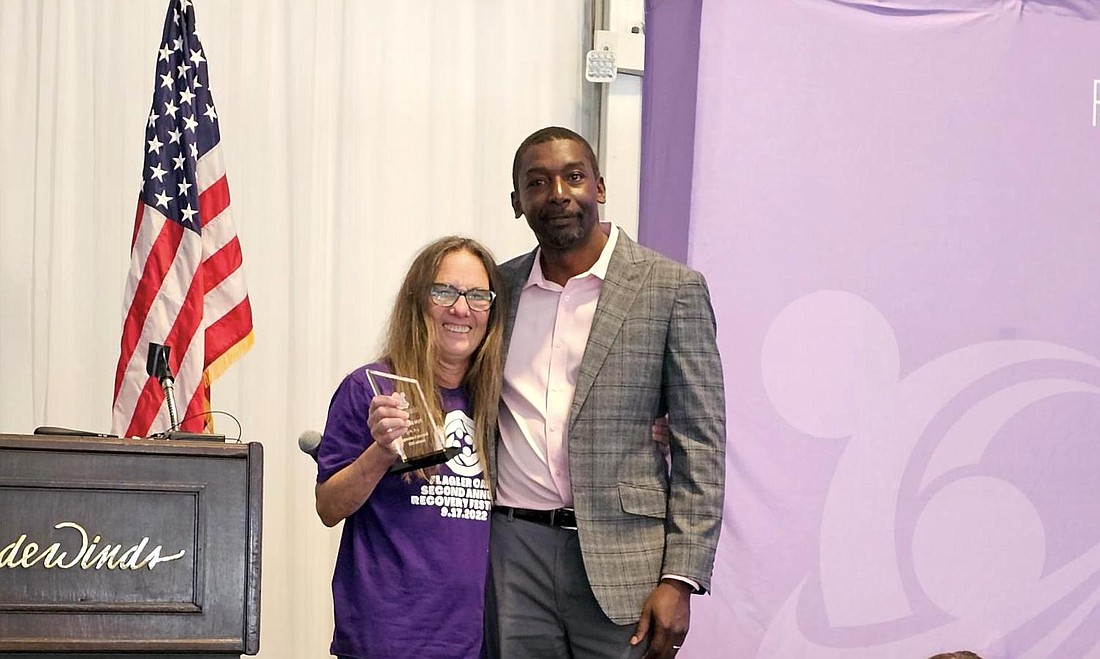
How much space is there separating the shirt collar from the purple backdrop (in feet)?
3.73

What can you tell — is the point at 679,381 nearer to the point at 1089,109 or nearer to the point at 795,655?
the point at 795,655

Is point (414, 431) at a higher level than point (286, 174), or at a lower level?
lower

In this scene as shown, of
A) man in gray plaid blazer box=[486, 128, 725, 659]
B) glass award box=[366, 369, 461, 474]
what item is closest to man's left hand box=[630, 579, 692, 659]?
man in gray plaid blazer box=[486, 128, 725, 659]

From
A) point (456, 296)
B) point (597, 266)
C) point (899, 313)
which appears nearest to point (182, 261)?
point (456, 296)

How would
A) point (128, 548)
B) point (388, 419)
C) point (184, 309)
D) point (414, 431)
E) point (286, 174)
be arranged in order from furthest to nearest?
point (286, 174)
point (184, 309)
point (414, 431)
point (388, 419)
point (128, 548)

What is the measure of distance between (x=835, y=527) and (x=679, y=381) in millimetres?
1569

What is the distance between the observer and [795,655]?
3.69 metres

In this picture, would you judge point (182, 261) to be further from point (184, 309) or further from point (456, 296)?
point (456, 296)

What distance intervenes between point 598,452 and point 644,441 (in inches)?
4.4

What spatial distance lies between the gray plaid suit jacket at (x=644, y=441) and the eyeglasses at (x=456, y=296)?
12 centimetres

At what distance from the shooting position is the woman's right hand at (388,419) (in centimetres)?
202

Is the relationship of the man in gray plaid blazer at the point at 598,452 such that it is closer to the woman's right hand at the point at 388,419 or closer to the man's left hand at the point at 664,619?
the man's left hand at the point at 664,619

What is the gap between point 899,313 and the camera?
12.5 feet

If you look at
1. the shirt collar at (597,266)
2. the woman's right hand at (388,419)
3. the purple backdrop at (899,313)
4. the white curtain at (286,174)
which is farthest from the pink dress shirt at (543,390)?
the white curtain at (286,174)
